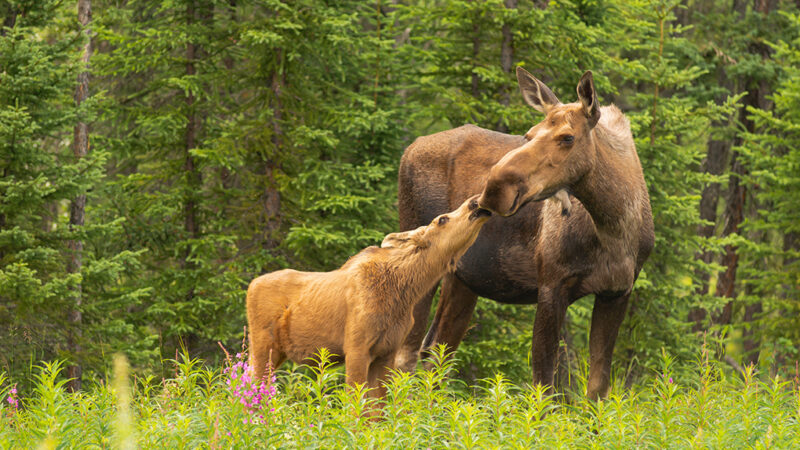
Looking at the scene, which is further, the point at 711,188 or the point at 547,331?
the point at 711,188

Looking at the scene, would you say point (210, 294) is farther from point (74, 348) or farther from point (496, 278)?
point (496, 278)

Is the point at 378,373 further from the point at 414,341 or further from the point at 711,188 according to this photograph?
the point at 711,188

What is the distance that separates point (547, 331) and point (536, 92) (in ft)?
6.23

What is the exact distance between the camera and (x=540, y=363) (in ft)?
24.0

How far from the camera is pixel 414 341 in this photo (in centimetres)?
866

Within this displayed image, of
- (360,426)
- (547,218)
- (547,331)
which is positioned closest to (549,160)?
(547,218)

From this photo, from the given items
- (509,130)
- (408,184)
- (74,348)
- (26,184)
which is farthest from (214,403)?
(509,130)

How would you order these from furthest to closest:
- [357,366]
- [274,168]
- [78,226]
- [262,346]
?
[274,168], [78,226], [262,346], [357,366]

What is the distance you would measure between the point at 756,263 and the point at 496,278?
1195 cm

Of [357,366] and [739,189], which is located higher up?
[357,366]

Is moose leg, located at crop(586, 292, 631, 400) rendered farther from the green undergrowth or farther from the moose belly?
the green undergrowth

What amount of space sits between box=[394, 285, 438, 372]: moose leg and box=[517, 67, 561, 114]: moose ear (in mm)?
2285

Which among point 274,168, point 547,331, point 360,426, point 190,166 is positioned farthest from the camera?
point 190,166

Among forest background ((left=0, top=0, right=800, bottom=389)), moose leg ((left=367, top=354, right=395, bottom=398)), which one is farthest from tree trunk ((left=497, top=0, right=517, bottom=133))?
moose leg ((left=367, top=354, right=395, bottom=398))
